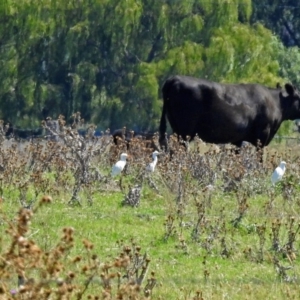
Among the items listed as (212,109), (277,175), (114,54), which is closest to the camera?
(277,175)

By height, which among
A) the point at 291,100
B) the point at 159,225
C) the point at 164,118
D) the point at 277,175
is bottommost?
the point at 291,100

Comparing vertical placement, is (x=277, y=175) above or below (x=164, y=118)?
above

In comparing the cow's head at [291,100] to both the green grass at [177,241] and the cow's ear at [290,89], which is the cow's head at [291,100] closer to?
the cow's ear at [290,89]

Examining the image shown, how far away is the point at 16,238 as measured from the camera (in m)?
4.21

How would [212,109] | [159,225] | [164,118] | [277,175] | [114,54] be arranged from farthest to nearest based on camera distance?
[114,54], [212,109], [164,118], [277,175], [159,225]

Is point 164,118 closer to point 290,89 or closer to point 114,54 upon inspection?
point 290,89

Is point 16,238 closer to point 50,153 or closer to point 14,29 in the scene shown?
point 50,153

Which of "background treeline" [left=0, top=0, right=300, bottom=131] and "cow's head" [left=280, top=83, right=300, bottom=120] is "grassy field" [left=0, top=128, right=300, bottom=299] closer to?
"cow's head" [left=280, top=83, right=300, bottom=120]

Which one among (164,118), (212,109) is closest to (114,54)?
(212,109)

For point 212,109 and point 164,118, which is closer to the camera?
point 164,118

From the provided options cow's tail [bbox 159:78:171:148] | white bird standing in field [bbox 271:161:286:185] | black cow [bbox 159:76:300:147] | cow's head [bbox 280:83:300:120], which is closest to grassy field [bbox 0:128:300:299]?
white bird standing in field [bbox 271:161:286:185]

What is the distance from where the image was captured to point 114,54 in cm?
3694

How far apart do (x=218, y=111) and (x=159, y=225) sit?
914 centimetres

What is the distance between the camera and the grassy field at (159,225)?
20.8ft
